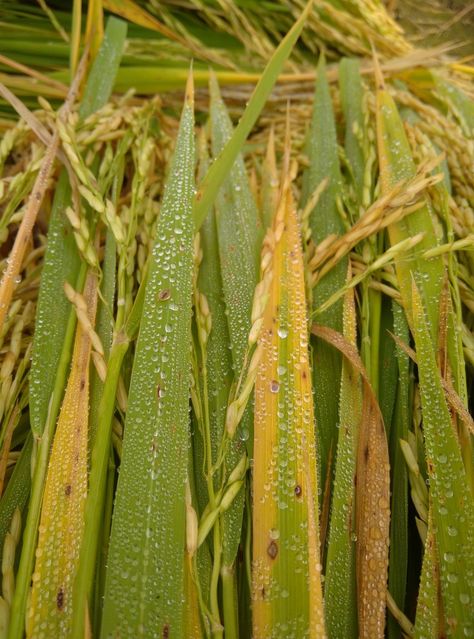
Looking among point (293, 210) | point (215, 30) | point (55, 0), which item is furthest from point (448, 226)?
point (55, 0)

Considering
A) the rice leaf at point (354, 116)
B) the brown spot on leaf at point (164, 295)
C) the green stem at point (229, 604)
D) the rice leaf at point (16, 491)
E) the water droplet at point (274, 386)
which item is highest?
the rice leaf at point (354, 116)

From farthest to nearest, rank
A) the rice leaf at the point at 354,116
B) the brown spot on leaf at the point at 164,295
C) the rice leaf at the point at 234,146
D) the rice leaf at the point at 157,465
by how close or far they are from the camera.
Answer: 1. the rice leaf at the point at 354,116
2. the rice leaf at the point at 234,146
3. the brown spot on leaf at the point at 164,295
4. the rice leaf at the point at 157,465

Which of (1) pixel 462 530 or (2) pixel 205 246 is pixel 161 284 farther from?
(1) pixel 462 530

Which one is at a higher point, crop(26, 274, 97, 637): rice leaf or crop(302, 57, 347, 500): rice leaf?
crop(302, 57, 347, 500): rice leaf

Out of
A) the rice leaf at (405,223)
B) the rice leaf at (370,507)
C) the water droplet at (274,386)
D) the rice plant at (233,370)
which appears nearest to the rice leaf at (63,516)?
the rice plant at (233,370)

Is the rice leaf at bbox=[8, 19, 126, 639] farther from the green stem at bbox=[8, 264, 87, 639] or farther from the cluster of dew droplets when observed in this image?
the cluster of dew droplets

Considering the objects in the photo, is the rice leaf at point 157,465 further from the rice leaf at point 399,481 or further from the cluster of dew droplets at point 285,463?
the rice leaf at point 399,481

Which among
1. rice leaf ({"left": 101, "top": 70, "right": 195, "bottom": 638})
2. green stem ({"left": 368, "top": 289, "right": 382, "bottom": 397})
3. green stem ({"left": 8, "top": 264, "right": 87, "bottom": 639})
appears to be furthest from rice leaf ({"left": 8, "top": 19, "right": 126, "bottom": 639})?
green stem ({"left": 368, "top": 289, "right": 382, "bottom": 397})

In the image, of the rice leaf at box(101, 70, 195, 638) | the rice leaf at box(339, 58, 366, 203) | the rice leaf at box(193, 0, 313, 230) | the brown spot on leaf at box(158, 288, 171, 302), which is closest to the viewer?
the rice leaf at box(101, 70, 195, 638)
